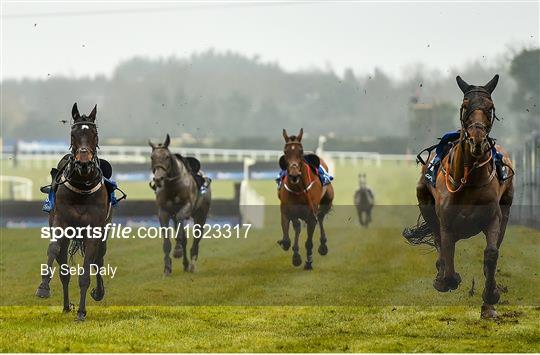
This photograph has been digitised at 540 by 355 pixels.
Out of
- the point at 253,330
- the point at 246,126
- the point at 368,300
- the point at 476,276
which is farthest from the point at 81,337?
the point at 246,126

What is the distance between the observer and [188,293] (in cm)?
1717

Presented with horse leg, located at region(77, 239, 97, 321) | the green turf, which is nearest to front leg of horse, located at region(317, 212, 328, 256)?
the green turf

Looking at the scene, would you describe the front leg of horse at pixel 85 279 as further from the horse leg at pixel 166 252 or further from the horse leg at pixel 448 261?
the horse leg at pixel 448 261

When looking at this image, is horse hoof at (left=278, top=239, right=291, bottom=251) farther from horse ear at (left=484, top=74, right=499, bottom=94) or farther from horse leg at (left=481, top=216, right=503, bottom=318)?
horse ear at (left=484, top=74, right=499, bottom=94)

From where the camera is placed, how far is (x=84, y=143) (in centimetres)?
1402

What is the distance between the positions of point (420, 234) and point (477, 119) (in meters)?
3.08

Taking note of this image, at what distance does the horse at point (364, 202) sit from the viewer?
62.3ft

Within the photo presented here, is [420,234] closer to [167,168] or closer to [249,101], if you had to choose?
[167,168]

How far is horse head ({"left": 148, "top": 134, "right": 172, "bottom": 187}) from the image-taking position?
61.3 ft

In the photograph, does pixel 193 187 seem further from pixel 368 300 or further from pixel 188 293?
pixel 368 300

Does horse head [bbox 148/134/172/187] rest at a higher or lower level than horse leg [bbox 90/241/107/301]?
higher

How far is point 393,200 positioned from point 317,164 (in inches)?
90.8

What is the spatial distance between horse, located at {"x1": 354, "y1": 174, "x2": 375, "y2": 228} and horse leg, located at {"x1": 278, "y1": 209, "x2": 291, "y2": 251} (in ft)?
4.39

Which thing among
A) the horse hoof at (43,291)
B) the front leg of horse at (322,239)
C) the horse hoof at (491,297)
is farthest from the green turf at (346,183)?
the horse hoof at (491,297)
